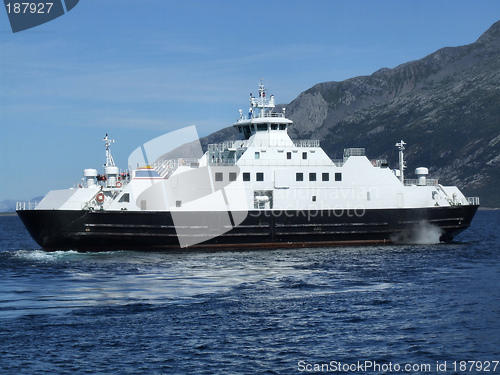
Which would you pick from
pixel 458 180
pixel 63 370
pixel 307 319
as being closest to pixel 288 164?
pixel 307 319

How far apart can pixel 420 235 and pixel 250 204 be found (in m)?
11.0

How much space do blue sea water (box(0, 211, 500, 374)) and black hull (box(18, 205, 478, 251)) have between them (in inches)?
122

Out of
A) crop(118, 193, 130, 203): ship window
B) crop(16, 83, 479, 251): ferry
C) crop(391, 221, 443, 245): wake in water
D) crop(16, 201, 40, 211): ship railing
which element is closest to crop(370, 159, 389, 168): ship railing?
crop(16, 83, 479, 251): ferry

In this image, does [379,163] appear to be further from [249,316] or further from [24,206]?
[249,316]

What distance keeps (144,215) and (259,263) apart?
7824 millimetres

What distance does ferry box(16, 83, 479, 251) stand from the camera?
112ft

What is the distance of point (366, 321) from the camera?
18375mm

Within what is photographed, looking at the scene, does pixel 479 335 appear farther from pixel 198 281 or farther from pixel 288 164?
pixel 288 164

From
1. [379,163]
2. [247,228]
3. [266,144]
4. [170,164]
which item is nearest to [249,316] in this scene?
[247,228]

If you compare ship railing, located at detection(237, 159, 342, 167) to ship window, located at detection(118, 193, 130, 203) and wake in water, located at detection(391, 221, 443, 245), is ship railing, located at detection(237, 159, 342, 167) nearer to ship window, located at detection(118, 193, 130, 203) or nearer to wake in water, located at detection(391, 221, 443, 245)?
wake in water, located at detection(391, 221, 443, 245)

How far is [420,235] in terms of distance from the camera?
3875 cm

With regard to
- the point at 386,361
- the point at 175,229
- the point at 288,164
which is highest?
the point at 288,164

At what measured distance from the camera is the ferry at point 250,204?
3406cm

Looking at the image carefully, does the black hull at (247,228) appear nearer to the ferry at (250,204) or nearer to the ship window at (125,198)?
the ferry at (250,204)
